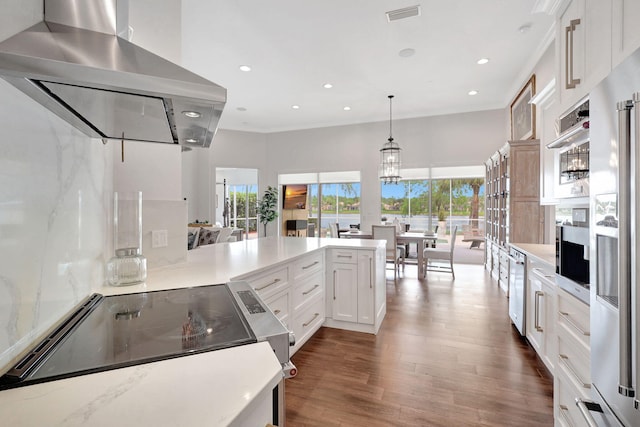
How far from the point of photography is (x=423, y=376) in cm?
219

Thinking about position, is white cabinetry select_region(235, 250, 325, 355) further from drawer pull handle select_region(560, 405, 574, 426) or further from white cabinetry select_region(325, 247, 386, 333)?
drawer pull handle select_region(560, 405, 574, 426)

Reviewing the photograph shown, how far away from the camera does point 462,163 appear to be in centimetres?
640

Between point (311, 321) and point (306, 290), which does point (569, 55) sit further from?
point (311, 321)

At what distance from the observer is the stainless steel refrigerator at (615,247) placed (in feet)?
2.85

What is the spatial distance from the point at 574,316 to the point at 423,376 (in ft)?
3.74

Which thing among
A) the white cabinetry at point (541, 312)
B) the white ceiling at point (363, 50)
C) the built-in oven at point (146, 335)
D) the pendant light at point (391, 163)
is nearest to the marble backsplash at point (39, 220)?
the built-in oven at point (146, 335)

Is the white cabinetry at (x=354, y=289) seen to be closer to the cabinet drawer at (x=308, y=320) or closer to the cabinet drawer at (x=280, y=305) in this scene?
the cabinet drawer at (x=308, y=320)

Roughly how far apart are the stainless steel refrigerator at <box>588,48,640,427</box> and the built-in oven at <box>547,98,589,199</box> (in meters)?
0.27

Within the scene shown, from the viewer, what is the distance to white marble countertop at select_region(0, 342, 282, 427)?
0.51 metres

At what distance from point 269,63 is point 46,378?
463cm

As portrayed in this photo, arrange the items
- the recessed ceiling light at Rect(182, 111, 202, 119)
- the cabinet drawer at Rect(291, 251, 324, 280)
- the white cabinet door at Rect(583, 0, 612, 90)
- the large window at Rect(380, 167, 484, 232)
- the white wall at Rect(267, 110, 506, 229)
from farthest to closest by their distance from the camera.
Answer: the large window at Rect(380, 167, 484, 232) → the white wall at Rect(267, 110, 506, 229) → the cabinet drawer at Rect(291, 251, 324, 280) → the white cabinet door at Rect(583, 0, 612, 90) → the recessed ceiling light at Rect(182, 111, 202, 119)

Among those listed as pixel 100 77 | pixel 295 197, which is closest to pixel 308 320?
pixel 100 77

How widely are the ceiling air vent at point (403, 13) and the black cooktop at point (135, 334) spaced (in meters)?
3.39

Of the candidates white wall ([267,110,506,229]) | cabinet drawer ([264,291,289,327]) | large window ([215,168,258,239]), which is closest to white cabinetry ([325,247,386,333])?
cabinet drawer ([264,291,289,327])
